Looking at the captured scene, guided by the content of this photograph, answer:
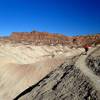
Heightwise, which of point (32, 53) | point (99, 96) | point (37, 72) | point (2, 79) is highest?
point (32, 53)

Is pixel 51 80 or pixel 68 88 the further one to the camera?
pixel 51 80

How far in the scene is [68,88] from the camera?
12984 mm

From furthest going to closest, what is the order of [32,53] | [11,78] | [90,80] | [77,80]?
[32,53], [11,78], [77,80], [90,80]

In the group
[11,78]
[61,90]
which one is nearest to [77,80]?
[61,90]

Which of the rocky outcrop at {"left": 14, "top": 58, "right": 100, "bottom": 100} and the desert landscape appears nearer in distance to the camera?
the rocky outcrop at {"left": 14, "top": 58, "right": 100, "bottom": 100}

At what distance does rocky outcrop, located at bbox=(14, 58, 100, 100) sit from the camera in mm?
11406

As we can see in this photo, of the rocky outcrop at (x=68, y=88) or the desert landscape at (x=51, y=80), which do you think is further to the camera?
the desert landscape at (x=51, y=80)

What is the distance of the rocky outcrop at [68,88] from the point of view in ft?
37.4

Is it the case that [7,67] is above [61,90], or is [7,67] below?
above

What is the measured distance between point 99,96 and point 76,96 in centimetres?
145

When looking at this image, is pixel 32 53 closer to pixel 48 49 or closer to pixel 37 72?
pixel 48 49

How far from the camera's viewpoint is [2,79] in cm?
2461

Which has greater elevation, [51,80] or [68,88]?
[51,80]

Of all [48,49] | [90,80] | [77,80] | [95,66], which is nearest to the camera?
[90,80]
